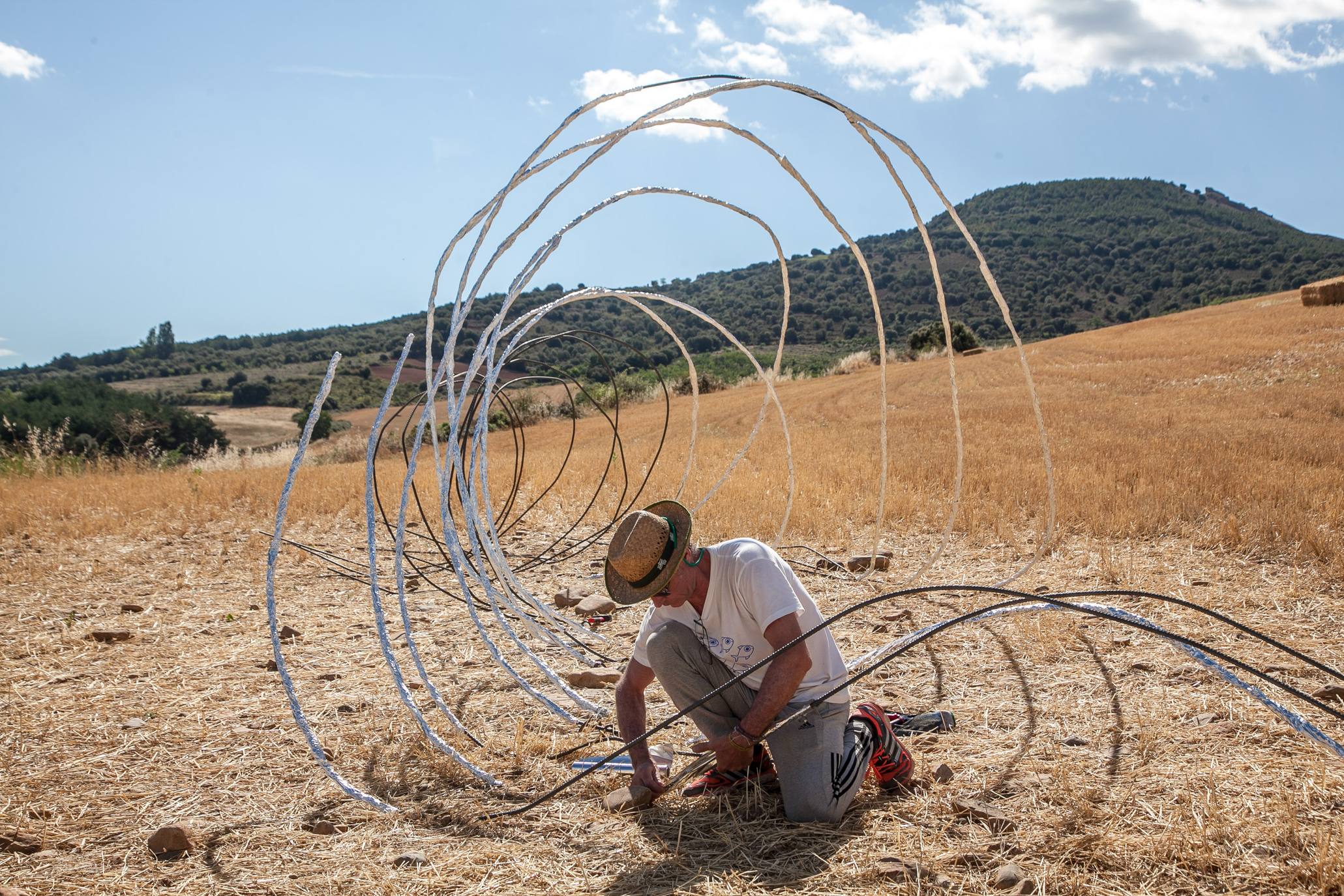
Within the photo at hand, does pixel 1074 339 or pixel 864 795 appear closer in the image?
pixel 864 795

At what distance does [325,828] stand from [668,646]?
5.09 feet

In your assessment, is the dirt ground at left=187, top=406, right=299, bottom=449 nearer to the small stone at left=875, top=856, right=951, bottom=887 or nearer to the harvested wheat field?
the harvested wheat field

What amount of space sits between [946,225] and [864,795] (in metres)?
80.1

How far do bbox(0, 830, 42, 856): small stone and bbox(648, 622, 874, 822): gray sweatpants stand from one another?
2.48 m

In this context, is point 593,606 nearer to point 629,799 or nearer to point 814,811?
point 629,799

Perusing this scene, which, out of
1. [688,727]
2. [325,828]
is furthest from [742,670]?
[325,828]

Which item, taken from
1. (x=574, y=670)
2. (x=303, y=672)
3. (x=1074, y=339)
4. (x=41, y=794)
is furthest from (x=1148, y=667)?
(x=1074, y=339)

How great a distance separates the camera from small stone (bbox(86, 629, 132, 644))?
6004 mm

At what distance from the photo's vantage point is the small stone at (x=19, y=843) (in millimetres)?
3420

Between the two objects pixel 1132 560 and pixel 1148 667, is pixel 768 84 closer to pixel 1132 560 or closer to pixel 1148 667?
pixel 1148 667

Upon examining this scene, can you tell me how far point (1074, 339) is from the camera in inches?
1015

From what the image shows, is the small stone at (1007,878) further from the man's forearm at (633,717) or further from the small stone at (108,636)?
the small stone at (108,636)

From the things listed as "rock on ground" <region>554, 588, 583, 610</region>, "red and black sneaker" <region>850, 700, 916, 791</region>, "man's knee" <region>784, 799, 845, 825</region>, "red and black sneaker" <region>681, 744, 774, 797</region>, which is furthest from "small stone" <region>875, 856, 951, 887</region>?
"rock on ground" <region>554, 588, 583, 610</region>

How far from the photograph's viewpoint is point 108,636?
19.8ft
